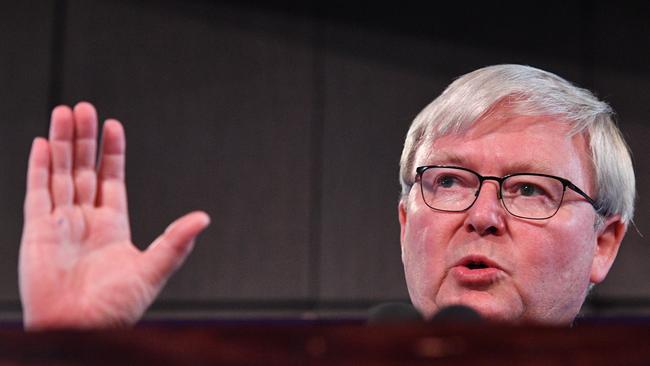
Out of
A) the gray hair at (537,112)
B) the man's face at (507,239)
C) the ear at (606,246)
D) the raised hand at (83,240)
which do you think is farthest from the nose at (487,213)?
the raised hand at (83,240)

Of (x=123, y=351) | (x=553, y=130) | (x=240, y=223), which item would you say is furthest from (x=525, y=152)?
(x=240, y=223)

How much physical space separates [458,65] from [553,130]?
206cm

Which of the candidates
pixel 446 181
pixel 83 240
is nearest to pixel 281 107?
pixel 446 181

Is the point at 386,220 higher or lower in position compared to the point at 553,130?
lower

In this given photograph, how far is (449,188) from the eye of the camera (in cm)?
124

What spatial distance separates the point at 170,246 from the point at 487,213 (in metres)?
0.55

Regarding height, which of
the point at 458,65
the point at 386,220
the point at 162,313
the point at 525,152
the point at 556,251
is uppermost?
the point at 458,65

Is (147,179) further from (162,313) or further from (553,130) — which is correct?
(553,130)

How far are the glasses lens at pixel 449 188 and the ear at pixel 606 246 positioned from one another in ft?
0.81

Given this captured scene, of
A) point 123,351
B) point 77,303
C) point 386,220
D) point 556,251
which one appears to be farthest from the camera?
point 386,220

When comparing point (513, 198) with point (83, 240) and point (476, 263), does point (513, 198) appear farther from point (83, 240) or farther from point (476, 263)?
point (83, 240)

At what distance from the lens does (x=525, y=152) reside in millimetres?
1207

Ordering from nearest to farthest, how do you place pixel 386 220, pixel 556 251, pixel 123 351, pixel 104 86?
pixel 123 351, pixel 556 251, pixel 104 86, pixel 386 220

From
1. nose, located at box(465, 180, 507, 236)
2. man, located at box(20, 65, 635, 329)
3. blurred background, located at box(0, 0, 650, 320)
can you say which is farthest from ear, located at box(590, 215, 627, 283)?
blurred background, located at box(0, 0, 650, 320)
